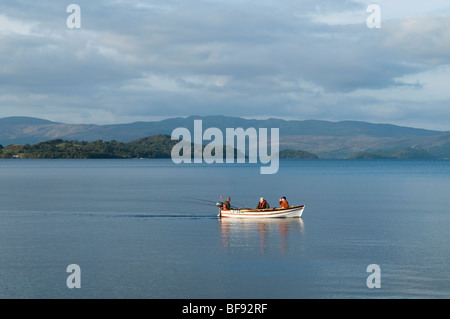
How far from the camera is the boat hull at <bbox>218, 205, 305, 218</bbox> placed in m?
69.1

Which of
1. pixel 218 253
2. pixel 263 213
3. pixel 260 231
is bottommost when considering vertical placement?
pixel 218 253

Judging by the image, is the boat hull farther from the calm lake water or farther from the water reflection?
the calm lake water

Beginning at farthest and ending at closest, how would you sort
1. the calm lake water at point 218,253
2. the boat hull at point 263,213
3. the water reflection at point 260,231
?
the boat hull at point 263,213
the water reflection at point 260,231
the calm lake water at point 218,253

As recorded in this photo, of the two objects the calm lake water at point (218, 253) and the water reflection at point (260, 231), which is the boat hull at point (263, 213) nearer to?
the water reflection at point (260, 231)

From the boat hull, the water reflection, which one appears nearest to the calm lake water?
the water reflection

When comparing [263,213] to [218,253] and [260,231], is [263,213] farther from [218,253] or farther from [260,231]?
[218,253]

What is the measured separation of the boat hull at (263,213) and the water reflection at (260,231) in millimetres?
508

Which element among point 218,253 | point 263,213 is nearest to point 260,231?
point 263,213

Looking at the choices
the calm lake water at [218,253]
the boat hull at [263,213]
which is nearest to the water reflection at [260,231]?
the calm lake water at [218,253]

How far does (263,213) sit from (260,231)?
920cm

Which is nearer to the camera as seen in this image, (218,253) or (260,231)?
(218,253)

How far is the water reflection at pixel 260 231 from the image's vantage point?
171ft

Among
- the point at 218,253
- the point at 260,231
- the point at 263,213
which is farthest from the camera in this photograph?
the point at 263,213

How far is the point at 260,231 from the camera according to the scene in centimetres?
6009
